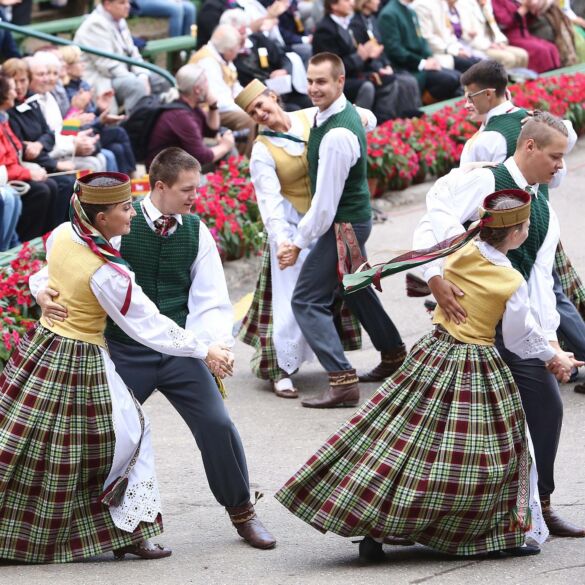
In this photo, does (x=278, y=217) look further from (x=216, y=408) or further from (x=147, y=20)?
(x=147, y=20)

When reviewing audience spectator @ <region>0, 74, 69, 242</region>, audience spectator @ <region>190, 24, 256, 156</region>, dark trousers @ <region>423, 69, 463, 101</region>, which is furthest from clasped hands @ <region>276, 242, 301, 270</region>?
dark trousers @ <region>423, 69, 463, 101</region>

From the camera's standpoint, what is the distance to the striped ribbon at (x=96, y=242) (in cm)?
517

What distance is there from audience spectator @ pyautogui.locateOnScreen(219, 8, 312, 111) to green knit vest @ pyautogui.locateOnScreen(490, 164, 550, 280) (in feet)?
23.4

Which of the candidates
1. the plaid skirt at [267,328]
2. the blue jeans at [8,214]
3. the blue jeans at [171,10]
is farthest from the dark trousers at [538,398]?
the blue jeans at [171,10]

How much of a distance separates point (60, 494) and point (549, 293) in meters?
2.11

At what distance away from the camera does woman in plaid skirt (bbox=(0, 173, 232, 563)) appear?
17.0 ft

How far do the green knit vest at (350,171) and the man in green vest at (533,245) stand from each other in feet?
5.22

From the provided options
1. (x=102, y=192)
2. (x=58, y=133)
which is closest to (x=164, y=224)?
(x=102, y=192)

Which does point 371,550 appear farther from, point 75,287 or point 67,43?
point 67,43

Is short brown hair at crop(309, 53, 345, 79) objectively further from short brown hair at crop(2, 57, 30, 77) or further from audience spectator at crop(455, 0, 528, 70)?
audience spectator at crop(455, 0, 528, 70)

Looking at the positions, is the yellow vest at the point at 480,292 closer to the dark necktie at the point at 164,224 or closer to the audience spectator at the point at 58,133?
the dark necktie at the point at 164,224

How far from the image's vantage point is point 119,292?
5.16 m

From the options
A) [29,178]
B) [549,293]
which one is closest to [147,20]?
[29,178]

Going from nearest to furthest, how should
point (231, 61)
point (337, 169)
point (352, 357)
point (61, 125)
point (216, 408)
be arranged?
1. point (216, 408)
2. point (337, 169)
3. point (352, 357)
4. point (61, 125)
5. point (231, 61)
